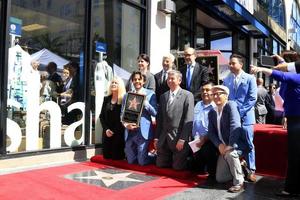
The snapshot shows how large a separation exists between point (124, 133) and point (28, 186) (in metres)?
2.11

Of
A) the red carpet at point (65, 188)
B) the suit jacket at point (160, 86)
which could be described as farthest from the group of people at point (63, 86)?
the suit jacket at point (160, 86)

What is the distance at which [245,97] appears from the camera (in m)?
5.76

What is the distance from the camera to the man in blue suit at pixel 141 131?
646 cm

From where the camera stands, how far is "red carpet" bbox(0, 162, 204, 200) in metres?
4.79

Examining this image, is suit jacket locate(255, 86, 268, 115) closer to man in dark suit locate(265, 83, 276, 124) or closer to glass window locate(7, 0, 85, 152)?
man in dark suit locate(265, 83, 276, 124)

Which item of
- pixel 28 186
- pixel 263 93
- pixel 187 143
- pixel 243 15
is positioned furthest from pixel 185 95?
pixel 243 15

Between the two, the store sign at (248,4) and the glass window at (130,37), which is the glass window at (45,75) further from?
the store sign at (248,4)

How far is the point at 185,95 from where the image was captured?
19.7 feet

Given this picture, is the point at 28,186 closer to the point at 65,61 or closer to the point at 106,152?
the point at 106,152

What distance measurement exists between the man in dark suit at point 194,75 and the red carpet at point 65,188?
4.88ft

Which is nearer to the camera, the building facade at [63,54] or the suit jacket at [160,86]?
the building facade at [63,54]

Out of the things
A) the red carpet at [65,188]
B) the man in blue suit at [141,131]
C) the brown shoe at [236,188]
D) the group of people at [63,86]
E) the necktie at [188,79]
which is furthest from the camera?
the group of people at [63,86]

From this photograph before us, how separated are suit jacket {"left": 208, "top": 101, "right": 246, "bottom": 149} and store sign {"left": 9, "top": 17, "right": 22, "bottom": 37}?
3109 millimetres

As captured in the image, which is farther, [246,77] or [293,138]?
[246,77]
